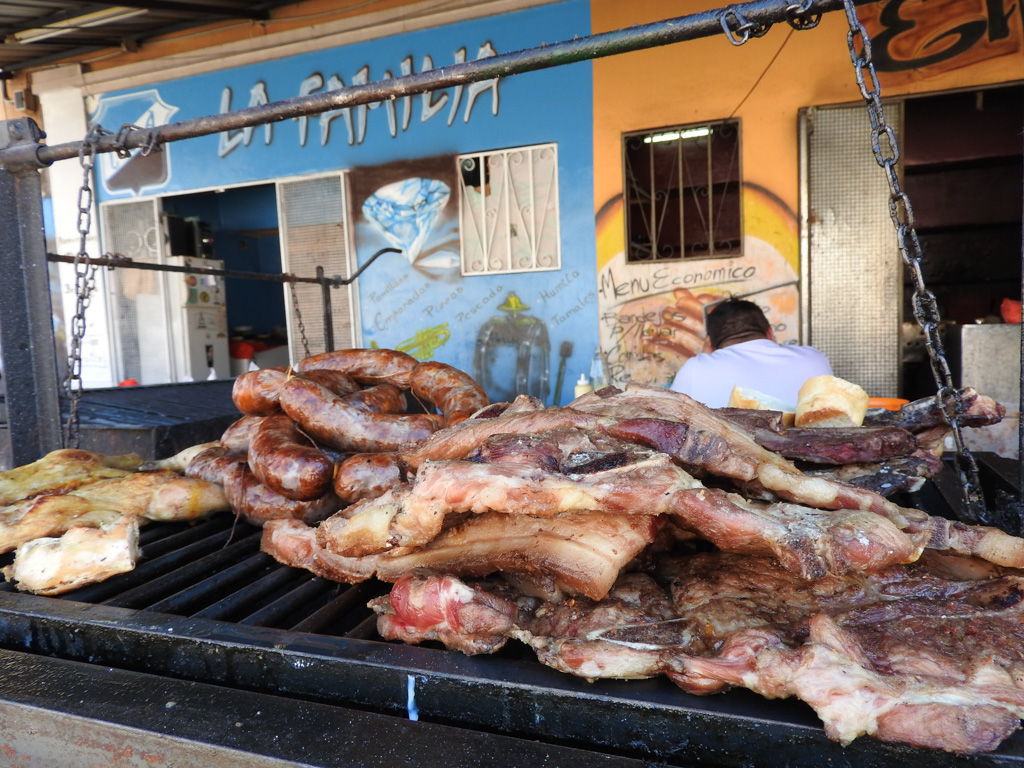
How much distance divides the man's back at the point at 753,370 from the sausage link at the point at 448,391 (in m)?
1.78

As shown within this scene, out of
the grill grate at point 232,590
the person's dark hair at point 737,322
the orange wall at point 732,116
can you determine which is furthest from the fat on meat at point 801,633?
the orange wall at point 732,116

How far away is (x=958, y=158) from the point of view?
824 centimetres

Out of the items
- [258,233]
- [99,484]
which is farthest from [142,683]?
[258,233]

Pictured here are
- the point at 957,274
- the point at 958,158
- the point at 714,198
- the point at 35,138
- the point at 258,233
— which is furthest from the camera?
the point at 258,233

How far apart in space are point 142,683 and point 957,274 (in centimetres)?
1075

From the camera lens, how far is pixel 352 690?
1.31 meters

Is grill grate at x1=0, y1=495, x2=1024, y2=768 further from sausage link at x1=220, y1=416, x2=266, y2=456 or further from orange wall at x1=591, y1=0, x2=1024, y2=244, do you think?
orange wall at x1=591, y1=0, x2=1024, y2=244

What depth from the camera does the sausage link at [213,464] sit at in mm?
2441

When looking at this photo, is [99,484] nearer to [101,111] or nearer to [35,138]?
[35,138]

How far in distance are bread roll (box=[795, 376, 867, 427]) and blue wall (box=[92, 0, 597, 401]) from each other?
494 centimetres

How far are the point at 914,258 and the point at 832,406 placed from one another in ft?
2.17

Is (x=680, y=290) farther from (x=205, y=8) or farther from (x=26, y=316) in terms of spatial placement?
(x=205, y=8)

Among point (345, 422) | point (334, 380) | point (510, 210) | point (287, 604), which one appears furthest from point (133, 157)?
point (287, 604)

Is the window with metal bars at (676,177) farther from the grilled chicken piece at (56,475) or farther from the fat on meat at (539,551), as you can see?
the fat on meat at (539,551)
